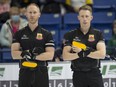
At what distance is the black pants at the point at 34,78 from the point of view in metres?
5.61

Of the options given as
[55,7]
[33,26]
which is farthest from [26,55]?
[55,7]

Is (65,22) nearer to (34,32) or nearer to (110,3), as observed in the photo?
(110,3)

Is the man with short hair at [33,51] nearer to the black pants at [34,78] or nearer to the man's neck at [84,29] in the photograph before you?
the black pants at [34,78]

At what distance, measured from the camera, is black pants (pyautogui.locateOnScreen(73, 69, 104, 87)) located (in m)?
5.49

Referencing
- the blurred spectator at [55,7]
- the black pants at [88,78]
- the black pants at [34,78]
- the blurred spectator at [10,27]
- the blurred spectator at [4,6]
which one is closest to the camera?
the black pants at [88,78]

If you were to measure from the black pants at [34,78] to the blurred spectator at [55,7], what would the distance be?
195 inches

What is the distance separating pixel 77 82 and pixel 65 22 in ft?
16.0

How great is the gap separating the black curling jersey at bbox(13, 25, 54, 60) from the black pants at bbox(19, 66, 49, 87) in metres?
0.34

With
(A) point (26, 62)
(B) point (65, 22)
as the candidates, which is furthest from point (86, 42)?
(B) point (65, 22)

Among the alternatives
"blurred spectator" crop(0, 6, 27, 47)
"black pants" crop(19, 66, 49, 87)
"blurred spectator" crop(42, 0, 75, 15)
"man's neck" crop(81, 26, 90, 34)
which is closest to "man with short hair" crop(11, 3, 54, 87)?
"black pants" crop(19, 66, 49, 87)

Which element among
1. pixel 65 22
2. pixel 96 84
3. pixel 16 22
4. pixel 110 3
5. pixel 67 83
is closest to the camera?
pixel 96 84

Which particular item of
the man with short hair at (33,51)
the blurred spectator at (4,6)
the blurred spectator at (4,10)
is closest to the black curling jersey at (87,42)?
the man with short hair at (33,51)

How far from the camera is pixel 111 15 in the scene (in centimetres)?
1043

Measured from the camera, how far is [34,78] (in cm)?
562
